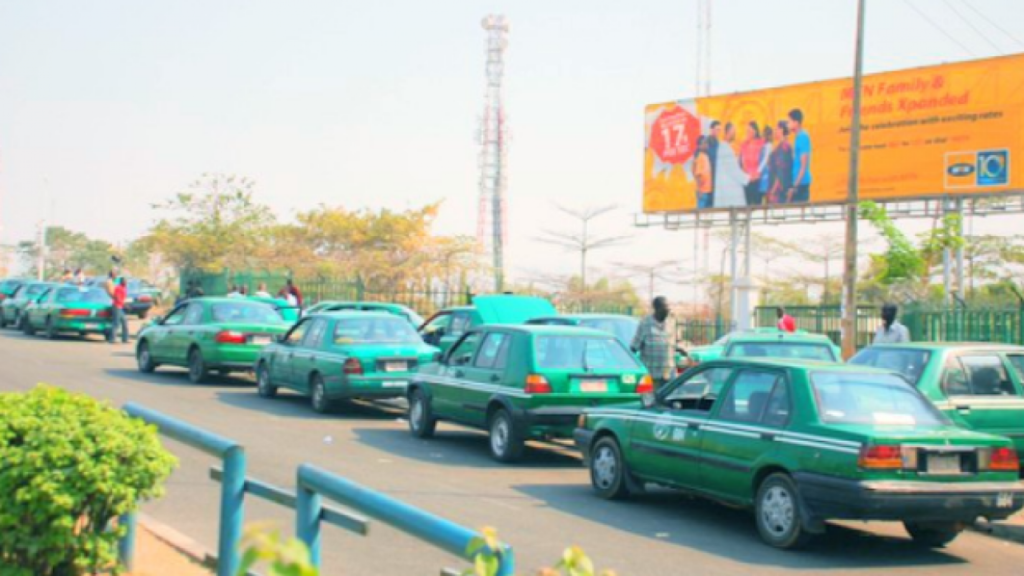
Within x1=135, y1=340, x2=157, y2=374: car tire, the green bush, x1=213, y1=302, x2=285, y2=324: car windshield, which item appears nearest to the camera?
the green bush

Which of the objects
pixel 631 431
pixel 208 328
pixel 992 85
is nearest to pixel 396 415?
pixel 208 328

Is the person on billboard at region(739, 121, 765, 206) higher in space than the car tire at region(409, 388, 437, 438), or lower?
higher

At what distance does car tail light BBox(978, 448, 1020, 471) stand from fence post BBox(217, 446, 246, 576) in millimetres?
5556

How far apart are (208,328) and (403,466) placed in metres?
9.91

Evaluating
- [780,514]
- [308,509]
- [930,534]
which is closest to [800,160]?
[930,534]

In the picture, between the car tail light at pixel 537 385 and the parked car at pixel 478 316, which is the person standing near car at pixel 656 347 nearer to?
the car tail light at pixel 537 385

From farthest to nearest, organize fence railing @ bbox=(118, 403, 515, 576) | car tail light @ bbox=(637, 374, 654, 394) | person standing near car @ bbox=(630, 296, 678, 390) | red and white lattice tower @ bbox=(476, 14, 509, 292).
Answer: red and white lattice tower @ bbox=(476, 14, 509, 292), person standing near car @ bbox=(630, 296, 678, 390), car tail light @ bbox=(637, 374, 654, 394), fence railing @ bbox=(118, 403, 515, 576)

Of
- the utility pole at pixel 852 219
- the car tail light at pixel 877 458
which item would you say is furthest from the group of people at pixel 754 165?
the car tail light at pixel 877 458

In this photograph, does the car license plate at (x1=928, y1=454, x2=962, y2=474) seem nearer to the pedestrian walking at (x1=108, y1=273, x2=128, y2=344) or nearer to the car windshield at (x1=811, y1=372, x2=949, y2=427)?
the car windshield at (x1=811, y1=372, x2=949, y2=427)

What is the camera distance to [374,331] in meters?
18.8

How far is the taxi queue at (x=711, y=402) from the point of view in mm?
9172

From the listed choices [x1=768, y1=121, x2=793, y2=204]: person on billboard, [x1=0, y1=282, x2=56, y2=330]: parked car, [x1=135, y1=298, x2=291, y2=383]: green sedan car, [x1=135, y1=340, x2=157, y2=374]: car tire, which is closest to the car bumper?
[x1=135, y1=298, x2=291, y2=383]: green sedan car

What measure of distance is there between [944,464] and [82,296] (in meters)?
Result: 29.6

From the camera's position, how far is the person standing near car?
15086 millimetres
